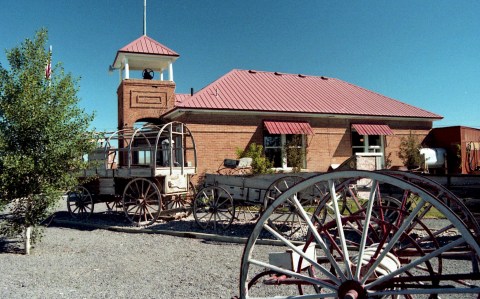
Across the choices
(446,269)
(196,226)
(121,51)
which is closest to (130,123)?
(121,51)

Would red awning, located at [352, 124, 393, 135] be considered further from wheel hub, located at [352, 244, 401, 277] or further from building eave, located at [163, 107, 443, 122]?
wheel hub, located at [352, 244, 401, 277]

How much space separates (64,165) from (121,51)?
1044 cm

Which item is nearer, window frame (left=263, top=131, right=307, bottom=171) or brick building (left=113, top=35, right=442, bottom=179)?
brick building (left=113, top=35, right=442, bottom=179)

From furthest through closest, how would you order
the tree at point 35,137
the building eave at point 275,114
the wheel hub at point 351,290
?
the building eave at point 275,114 → the tree at point 35,137 → the wheel hub at point 351,290

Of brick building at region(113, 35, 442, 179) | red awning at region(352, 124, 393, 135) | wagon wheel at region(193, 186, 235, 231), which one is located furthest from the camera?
red awning at region(352, 124, 393, 135)

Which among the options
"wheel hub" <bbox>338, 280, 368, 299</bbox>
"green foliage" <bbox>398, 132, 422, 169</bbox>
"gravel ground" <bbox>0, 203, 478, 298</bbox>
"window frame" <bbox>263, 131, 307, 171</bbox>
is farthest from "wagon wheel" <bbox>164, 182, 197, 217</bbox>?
"green foliage" <bbox>398, 132, 422, 169</bbox>

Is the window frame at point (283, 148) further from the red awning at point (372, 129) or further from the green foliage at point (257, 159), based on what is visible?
the red awning at point (372, 129)

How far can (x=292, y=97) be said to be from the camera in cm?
1894

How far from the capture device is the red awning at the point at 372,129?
1841cm

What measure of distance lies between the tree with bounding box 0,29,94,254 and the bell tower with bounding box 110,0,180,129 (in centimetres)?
953

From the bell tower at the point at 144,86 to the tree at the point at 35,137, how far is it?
9.53 meters

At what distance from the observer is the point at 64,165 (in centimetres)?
774

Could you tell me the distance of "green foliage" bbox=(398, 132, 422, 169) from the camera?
18.3m

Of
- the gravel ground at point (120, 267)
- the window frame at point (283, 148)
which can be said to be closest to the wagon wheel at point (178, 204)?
the gravel ground at point (120, 267)
